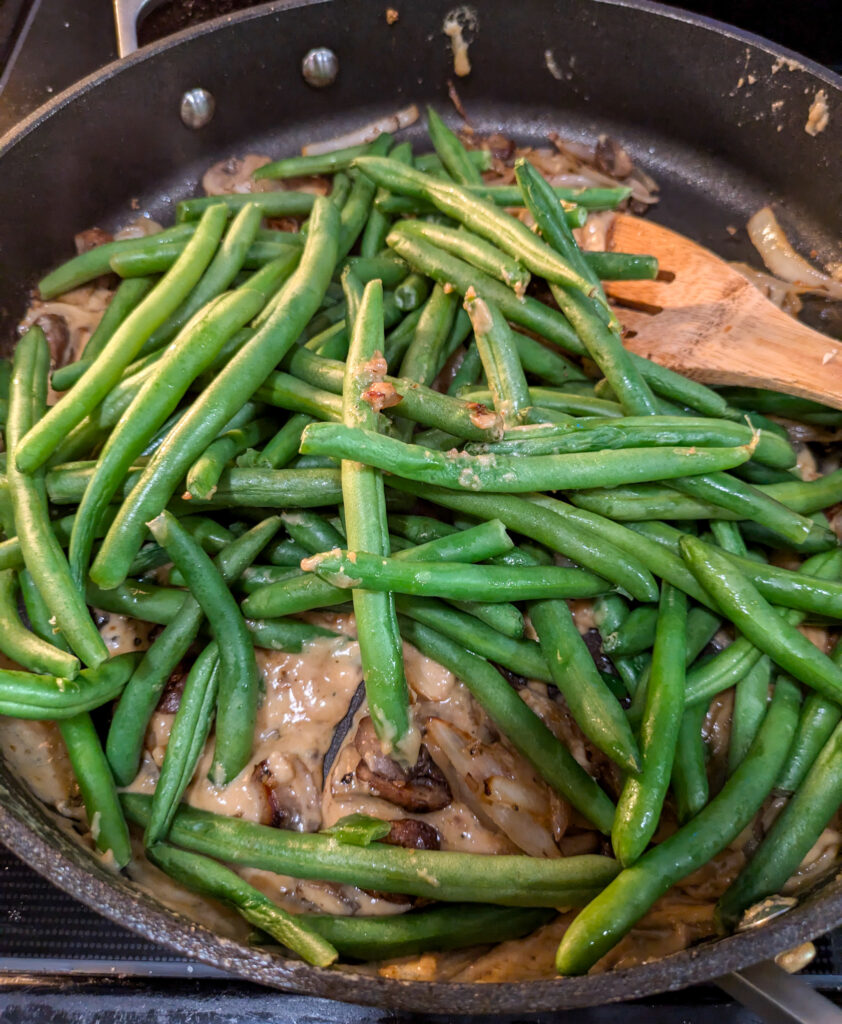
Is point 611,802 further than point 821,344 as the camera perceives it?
No

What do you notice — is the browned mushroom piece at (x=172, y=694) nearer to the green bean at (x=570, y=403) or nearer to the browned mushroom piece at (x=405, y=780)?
the browned mushroom piece at (x=405, y=780)

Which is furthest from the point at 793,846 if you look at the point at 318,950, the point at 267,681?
the point at 267,681

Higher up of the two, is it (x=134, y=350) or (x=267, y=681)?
(x=134, y=350)

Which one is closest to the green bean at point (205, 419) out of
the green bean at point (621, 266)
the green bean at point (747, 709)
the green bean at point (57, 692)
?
the green bean at point (57, 692)

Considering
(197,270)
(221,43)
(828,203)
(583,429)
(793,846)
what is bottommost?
(793,846)

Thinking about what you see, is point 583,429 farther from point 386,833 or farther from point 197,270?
point 197,270

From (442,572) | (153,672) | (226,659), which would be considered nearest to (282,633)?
(226,659)

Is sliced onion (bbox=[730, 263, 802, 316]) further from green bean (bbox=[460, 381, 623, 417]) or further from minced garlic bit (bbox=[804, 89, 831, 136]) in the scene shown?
green bean (bbox=[460, 381, 623, 417])

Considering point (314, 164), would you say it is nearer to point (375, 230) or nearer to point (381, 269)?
point (375, 230)
